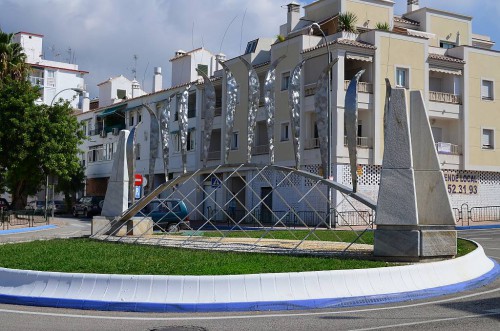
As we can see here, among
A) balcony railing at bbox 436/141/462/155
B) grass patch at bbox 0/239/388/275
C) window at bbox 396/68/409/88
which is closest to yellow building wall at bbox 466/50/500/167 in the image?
balcony railing at bbox 436/141/462/155

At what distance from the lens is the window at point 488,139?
44.2 meters

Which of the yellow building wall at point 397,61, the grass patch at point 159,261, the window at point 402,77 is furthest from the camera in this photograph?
the window at point 402,77

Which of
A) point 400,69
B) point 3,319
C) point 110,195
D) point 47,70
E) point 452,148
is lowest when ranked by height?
point 3,319

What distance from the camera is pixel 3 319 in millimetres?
10773

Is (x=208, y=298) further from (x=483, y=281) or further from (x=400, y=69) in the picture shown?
(x=400, y=69)

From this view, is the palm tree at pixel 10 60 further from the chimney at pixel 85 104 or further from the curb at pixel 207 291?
the curb at pixel 207 291

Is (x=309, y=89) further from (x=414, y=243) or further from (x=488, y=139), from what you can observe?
(x=414, y=243)

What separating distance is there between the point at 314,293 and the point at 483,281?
16.0ft

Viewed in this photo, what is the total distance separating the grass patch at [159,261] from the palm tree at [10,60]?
28400 mm

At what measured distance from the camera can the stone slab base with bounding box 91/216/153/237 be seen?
2383 centimetres

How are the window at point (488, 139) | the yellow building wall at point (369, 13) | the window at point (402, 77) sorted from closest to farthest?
the window at point (402, 77) < the yellow building wall at point (369, 13) < the window at point (488, 139)

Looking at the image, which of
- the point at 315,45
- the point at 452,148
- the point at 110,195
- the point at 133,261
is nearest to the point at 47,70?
the point at 315,45

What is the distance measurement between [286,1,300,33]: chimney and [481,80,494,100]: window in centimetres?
1357

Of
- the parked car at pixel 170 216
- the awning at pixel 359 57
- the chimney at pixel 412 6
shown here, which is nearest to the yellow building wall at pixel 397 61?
the awning at pixel 359 57
